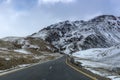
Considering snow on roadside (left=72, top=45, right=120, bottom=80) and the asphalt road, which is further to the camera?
snow on roadside (left=72, top=45, right=120, bottom=80)

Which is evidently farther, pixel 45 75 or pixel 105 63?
pixel 105 63

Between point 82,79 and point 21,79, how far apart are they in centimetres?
375

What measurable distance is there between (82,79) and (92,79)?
26.1 inches

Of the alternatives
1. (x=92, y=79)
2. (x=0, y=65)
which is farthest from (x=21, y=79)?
(x=0, y=65)

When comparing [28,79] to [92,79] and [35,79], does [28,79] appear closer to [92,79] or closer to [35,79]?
[35,79]

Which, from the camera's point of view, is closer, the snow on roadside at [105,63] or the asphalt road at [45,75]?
the asphalt road at [45,75]

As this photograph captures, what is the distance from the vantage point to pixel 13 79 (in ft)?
56.3

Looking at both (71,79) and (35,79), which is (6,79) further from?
(71,79)

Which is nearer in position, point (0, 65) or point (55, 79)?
point (55, 79)

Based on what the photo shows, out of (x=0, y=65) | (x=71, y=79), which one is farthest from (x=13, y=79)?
(x=0, y=65)

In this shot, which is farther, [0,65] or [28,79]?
[0,65]

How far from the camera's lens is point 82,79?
17.8 metres

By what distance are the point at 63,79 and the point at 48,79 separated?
948mm

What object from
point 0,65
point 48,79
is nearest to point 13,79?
point 48,79
